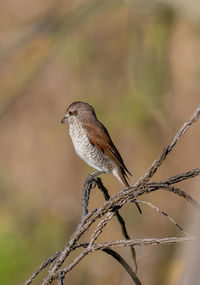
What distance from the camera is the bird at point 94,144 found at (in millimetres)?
4984

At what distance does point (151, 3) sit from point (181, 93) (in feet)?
9.16

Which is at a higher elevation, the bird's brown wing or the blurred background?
A: the blurred background

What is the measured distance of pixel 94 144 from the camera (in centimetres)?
503

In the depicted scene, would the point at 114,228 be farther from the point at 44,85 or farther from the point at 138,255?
the point at 138,255

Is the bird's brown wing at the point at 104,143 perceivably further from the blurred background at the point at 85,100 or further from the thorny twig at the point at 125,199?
the thorny twig at the point at 125,199

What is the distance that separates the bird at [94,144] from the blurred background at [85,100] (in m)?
0.45

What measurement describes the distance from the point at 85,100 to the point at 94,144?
108 inches

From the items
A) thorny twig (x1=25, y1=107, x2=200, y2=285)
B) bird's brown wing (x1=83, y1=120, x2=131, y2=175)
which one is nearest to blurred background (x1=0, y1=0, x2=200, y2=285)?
bird's brown wing (x1=83, y1=120, x2=131, y2=175)

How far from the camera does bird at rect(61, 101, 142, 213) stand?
16.4 feet

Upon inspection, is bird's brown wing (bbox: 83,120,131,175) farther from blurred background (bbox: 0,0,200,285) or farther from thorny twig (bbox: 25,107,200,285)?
thorny twig (bbox: 25,107,200,285)

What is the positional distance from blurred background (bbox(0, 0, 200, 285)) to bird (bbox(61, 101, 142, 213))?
45cm

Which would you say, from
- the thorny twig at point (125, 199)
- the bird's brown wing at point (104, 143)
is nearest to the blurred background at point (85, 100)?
the bird's brown wing at point (104, 143)

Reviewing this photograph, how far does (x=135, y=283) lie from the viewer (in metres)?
1.69

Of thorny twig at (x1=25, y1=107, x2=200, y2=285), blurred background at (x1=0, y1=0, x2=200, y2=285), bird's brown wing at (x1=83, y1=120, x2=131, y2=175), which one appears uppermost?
blurred background at (x1=0, y1=0, x2=200, y2=285)
